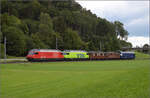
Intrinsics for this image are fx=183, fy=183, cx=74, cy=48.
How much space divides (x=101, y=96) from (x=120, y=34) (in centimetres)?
15409

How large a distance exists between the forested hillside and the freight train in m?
22.7

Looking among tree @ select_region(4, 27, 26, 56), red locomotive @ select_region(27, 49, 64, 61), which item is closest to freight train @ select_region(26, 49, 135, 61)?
red locomotive @ select_region(27, 49, 64, 61)

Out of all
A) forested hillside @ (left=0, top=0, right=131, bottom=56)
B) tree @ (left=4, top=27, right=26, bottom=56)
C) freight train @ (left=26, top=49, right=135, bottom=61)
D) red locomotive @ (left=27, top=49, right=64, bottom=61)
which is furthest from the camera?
forested hillside @ (left=0, top=0, right=131, bottom=56)

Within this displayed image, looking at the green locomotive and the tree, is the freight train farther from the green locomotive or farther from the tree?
the tree

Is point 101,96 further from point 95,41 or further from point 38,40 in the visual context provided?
point 95,41

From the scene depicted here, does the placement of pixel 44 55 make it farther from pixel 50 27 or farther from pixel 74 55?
pixel 50 27

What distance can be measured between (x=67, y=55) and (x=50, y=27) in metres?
36.1

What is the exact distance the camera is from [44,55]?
53188mm

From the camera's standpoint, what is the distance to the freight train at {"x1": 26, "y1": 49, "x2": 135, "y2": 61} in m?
50.9

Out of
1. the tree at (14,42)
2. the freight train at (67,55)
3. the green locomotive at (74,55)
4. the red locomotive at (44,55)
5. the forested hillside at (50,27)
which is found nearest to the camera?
the red locomotive at (44,55)

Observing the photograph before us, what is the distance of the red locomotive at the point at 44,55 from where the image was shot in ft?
166

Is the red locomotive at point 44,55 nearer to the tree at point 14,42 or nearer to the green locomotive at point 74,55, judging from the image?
the green locomotive at point 74,55

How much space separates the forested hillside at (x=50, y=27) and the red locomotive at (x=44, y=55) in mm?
22678

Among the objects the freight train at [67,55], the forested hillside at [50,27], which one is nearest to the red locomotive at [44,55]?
the freight train at [67,55]
